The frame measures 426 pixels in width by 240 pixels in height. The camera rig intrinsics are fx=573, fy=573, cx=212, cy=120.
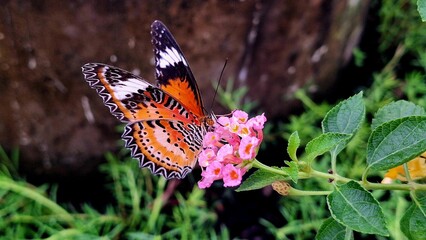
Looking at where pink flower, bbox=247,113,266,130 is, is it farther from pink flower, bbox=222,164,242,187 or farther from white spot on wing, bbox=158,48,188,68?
white spot on wing, bbox=158,48,188,68

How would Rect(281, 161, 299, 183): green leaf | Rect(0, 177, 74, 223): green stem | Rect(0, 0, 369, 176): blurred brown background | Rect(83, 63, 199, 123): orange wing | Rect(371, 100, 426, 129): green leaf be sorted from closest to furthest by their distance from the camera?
Rect(281, 161, 299, 183): green leaf → Rect(371, 100, 426, 129): green leaf → Rect(83, 63, 199, 123): orange wing → Rect(0, 0, 369, 176): blurred brown background → Rect(0, 177, 74, 223): green stem

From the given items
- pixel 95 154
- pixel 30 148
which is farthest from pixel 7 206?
pixel 95 154

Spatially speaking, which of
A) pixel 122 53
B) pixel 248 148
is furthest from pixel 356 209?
pixel 122 53

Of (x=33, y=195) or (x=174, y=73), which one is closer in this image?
(x=174, y=73)

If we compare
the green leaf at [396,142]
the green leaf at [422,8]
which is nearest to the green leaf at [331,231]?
the green leaf at [396,142]

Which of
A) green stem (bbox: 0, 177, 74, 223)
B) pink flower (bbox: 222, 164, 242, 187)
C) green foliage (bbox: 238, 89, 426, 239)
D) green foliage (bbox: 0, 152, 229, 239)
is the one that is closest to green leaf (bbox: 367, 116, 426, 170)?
green foliage (bbox: 238, 89, 426, 239)

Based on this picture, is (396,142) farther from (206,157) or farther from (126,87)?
(126,87)
